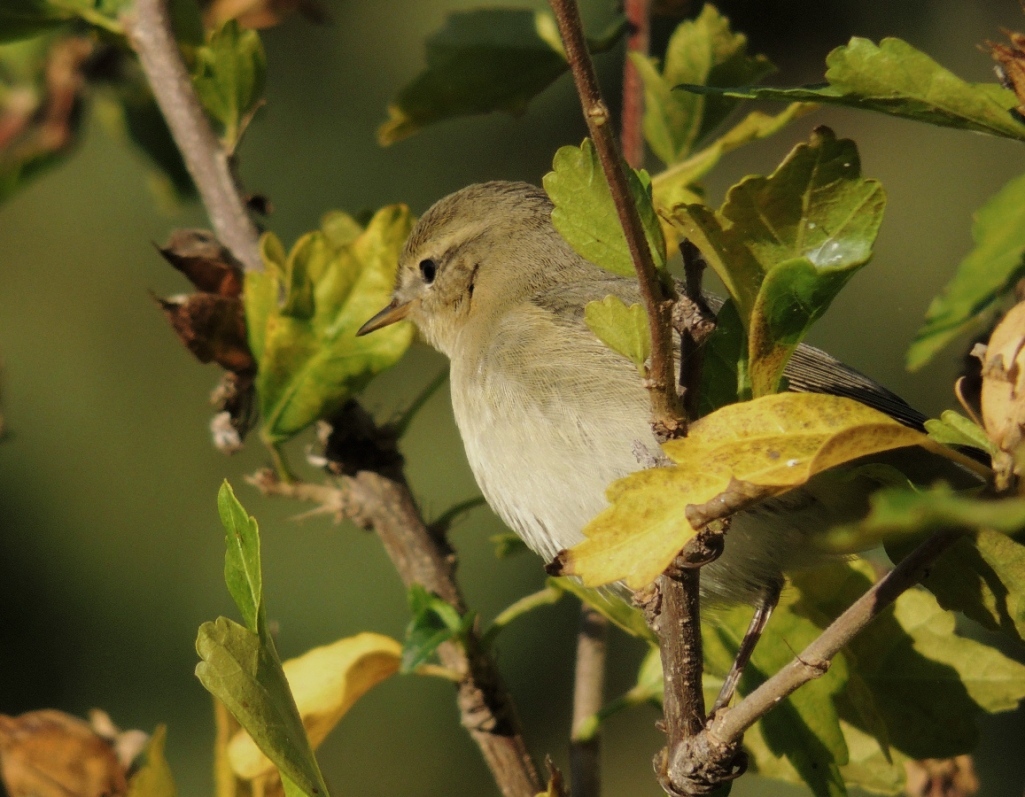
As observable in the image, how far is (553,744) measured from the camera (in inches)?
190

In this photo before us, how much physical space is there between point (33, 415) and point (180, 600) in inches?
36.7

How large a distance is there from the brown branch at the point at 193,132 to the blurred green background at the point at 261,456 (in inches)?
87.2

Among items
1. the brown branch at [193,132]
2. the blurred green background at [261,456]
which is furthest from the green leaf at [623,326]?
the blurred green background at [261,456]

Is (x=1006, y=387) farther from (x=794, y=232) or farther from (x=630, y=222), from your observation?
(x=630, y=222)

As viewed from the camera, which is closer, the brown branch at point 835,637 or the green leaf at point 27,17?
the brown branch at point 835,637

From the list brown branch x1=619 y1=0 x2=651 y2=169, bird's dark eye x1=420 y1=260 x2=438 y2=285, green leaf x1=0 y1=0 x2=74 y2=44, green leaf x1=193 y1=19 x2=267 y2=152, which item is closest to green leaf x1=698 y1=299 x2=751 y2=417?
brown branch x1=619 y1=0 x2=651 y2=169

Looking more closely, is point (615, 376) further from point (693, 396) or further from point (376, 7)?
point (376, 7)

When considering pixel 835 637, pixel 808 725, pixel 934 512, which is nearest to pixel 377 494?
pixel 808 725

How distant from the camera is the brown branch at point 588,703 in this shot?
6.26 ft

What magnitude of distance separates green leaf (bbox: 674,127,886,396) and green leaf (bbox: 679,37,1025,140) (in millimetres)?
134

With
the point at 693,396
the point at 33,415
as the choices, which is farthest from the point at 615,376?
the point at 33,415

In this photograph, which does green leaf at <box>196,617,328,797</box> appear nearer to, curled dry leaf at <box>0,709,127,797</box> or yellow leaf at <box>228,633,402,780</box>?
curled dry leaf at <box>0,709,127,797</box>

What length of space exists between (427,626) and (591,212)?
0.93 metres

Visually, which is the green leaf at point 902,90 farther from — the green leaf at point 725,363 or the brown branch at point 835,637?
the brown branch at point 835,637
